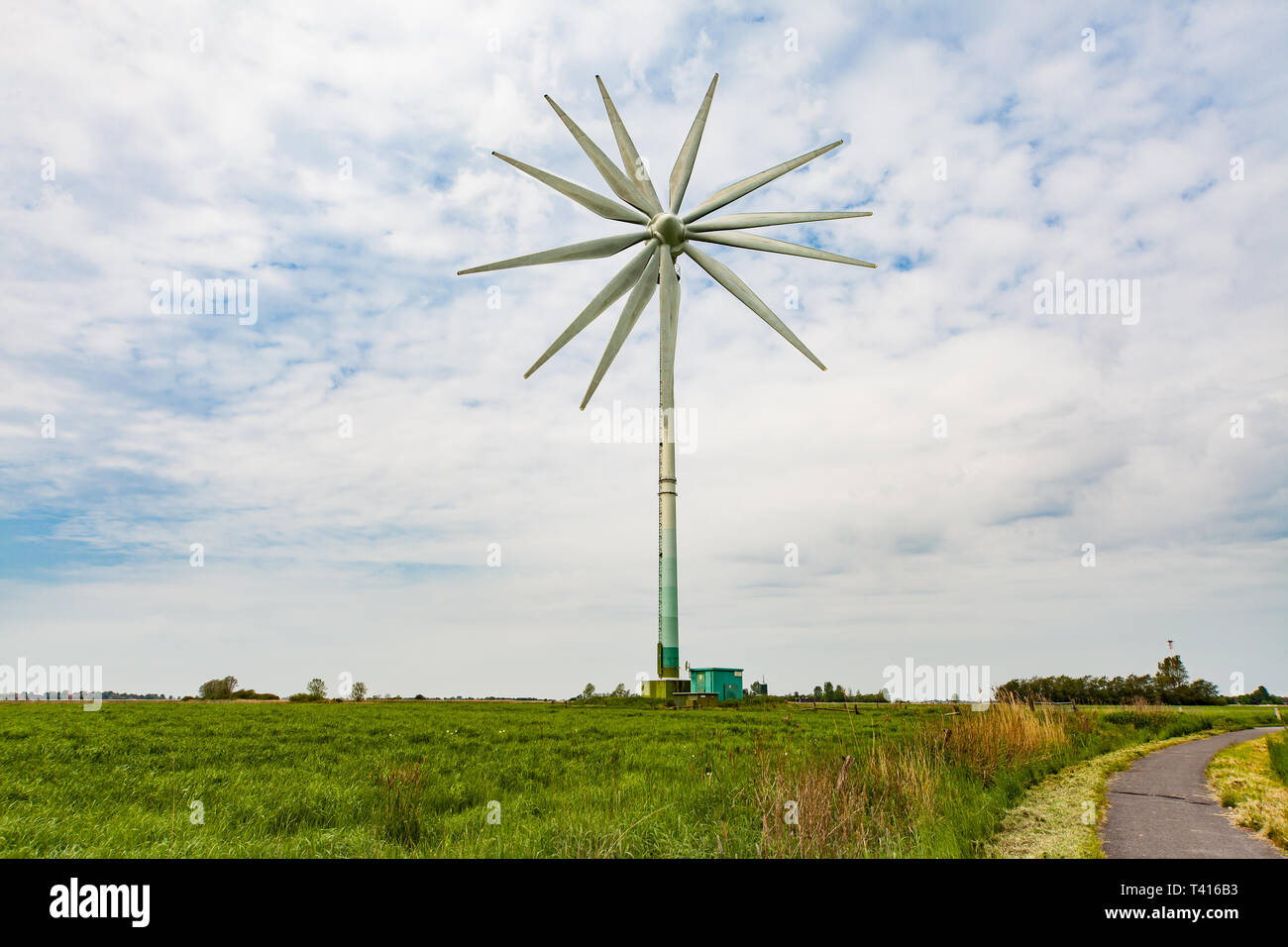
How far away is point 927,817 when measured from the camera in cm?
1145

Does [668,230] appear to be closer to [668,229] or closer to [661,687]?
[668,229]

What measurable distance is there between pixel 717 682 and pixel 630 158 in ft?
151

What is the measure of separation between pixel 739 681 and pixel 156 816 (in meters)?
60.1

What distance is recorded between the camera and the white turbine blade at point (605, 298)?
35.4 m

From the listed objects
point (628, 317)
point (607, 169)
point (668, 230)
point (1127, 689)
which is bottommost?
point (1127, 689)

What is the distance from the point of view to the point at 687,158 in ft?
132

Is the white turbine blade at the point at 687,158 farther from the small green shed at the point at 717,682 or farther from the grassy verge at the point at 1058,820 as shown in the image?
the small green shed at the point at 717,682

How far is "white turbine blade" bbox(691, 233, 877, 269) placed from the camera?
1565 inches

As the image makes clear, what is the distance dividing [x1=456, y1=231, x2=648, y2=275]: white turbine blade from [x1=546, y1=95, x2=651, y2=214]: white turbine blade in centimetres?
198

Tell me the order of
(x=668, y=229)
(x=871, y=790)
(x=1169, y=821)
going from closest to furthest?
(x=1169, y=821) → (x=871, y=790) → (x=668, y=229)

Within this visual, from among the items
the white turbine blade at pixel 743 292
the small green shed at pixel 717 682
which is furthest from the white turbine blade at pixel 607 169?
the small green shed at pixel 717 682

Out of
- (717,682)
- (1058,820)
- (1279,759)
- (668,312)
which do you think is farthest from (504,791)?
(717,682)
